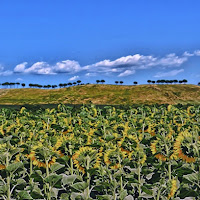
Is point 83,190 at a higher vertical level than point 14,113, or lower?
lower

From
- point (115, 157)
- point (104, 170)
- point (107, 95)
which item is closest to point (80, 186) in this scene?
point (104, 170)

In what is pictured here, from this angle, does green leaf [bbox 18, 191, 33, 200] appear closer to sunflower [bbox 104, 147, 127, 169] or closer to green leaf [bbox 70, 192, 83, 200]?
green leaf [bbox 70, 192, 83, 200]

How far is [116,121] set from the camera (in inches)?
481

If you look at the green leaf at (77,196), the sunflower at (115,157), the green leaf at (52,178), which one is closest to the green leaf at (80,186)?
the green leaf at (77,196)

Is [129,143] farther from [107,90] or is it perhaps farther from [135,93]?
[107,90]

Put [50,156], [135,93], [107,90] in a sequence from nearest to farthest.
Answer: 1. [50,156]
2. [135,93]
3. [107,90]

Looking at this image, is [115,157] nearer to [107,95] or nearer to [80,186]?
[80,186]

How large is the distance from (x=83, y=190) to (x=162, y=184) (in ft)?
4.92

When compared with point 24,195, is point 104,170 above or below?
above

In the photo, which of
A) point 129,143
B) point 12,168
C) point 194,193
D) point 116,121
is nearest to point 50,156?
point 12,168

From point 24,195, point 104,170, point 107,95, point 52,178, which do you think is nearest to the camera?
point 52,178

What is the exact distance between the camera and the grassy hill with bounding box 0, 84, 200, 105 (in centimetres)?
14938

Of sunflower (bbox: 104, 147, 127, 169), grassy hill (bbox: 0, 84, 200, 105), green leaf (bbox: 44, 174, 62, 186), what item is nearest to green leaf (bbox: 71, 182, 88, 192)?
green leaf (bbox: 44, 174, 62, 186)

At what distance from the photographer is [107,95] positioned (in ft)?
527
